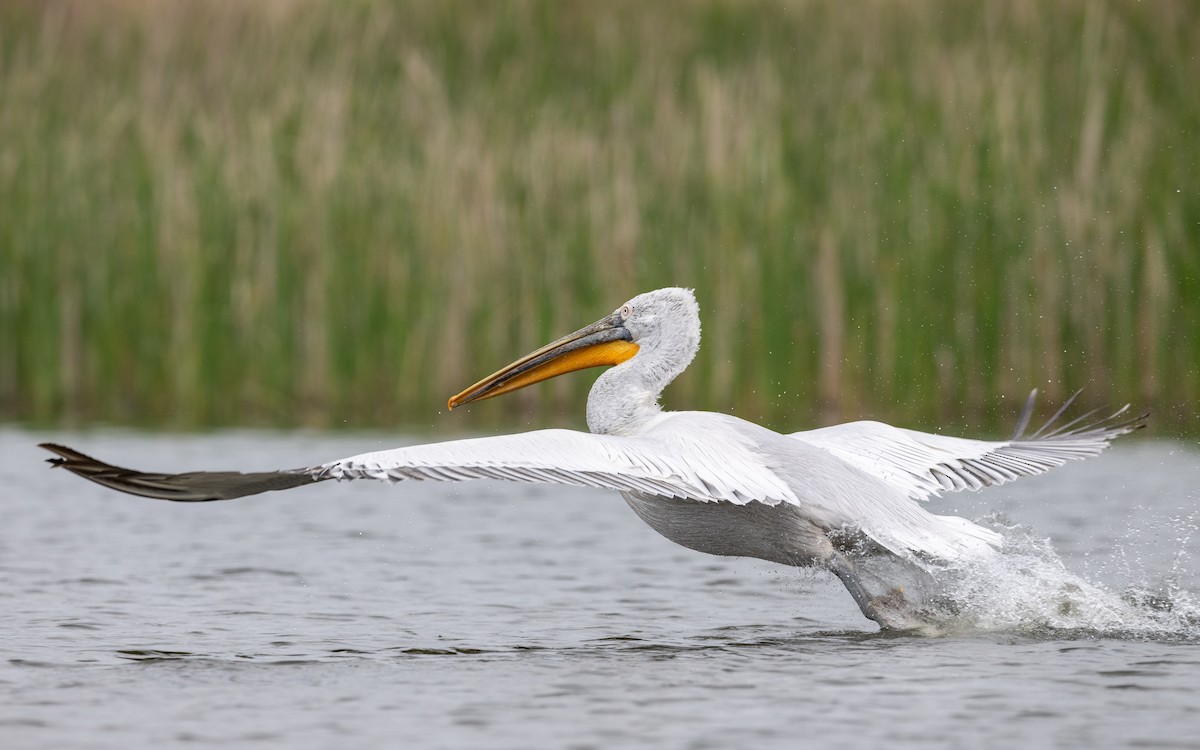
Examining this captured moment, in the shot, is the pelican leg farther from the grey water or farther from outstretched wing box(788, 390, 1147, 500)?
outstretched wing box(788, 390, 1147, 500)

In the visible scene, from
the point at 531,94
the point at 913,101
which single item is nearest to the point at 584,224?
the point at 531,94

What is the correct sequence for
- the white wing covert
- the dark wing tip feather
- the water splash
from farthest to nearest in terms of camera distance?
1. the water splash
2. the white wing covert
3. the dark wing tip feather

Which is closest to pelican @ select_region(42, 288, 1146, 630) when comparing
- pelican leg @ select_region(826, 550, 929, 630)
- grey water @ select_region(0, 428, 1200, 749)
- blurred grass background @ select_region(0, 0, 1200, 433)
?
pelican leg @ select_region(826, 550, 929, 630)

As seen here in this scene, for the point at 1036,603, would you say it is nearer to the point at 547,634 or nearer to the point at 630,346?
the point at 547,634

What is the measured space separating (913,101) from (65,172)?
4.77 meters

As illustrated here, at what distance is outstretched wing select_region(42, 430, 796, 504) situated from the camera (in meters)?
5.00

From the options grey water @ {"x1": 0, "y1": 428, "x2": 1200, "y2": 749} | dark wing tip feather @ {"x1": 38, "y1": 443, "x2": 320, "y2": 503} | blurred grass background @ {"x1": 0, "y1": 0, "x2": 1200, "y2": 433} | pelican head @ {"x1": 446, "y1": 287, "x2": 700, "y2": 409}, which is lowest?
grey water @ {"x1": 0, "y1": 428, "x2": 1200, "y2": 749}

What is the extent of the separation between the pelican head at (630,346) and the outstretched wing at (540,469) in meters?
0.83

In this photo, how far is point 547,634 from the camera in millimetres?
5824

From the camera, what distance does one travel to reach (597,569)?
23.4ft

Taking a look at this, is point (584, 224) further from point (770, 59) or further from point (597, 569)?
point (597, 569)

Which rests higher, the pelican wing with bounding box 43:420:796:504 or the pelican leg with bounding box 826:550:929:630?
the pelican wing with bounding box 43:420:796:504

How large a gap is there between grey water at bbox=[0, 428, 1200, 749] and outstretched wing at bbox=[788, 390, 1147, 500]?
0.34 m

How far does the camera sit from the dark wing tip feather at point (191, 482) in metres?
4.90
